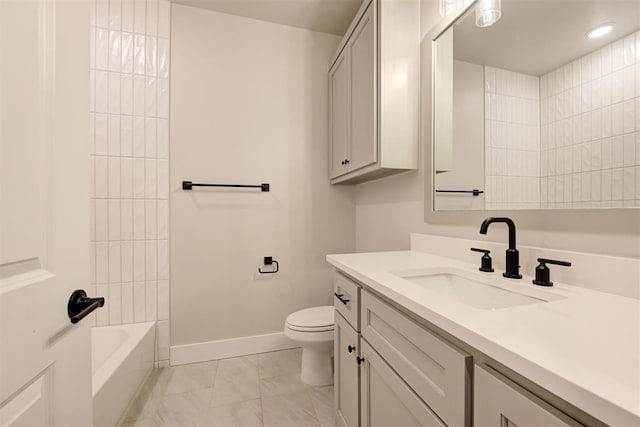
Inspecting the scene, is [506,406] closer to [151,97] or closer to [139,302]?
[139,302]

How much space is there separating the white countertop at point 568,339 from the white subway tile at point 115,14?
7.75ft

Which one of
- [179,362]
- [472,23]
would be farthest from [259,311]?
[472,23]

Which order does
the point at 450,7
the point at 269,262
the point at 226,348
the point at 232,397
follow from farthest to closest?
the point at 269,262
the point at 226,348
the point at 232,397
the point at 450,7

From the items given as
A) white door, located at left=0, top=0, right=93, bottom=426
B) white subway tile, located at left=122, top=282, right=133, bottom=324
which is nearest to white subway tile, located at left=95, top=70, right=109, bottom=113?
white subway tile, located at left=122, top=282, right=133, bottom=324

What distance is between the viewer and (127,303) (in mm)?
1773

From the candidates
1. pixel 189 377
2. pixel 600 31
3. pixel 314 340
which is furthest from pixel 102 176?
pixel 600 31

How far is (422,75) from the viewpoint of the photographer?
1.40m

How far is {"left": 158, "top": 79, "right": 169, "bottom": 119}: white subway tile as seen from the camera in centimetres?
182

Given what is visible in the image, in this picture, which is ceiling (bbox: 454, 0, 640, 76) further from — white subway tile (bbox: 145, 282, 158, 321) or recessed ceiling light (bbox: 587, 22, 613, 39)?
white subway tile (bbox: 145, 282, 158, 321)

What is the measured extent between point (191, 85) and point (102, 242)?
124cm

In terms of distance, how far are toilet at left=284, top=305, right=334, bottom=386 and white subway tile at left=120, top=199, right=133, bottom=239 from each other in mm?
1228

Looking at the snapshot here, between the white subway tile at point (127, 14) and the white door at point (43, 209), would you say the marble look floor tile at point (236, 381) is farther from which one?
the white subway tile at point (127, 14)

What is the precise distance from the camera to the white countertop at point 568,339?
0.31m

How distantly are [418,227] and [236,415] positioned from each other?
1403mm
